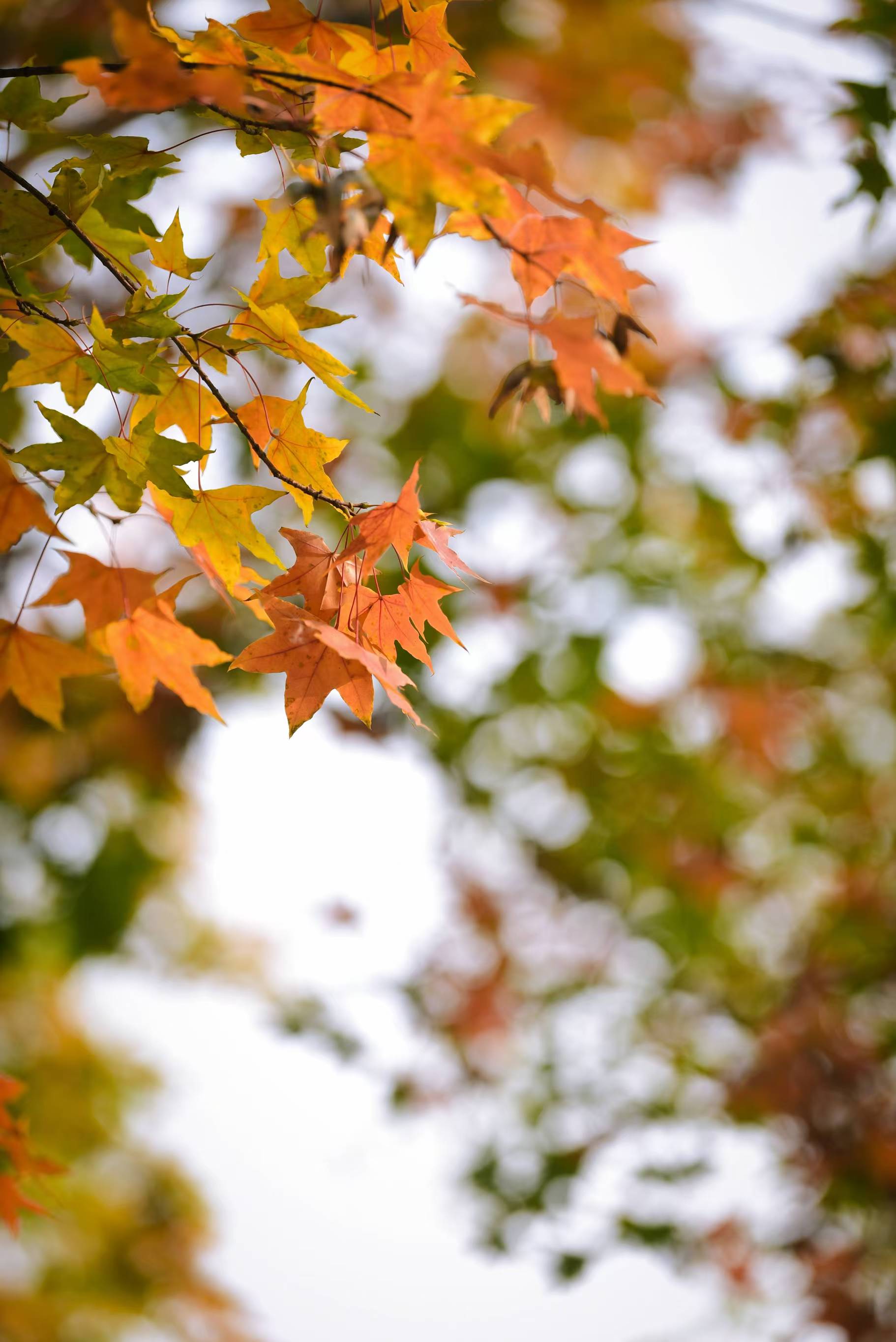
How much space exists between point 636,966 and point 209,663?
3702 millimetres

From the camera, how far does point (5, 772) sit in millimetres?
4551

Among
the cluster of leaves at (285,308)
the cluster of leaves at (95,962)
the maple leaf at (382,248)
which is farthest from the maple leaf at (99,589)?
the cluster of leaves at (95,962)

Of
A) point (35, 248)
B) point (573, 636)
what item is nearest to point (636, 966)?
point (573, 636)

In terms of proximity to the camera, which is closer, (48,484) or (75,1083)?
(48,484)

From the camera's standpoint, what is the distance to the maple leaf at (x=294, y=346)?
97cm

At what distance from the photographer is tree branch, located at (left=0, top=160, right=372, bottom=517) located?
3.05 feet

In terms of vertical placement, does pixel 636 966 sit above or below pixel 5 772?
below

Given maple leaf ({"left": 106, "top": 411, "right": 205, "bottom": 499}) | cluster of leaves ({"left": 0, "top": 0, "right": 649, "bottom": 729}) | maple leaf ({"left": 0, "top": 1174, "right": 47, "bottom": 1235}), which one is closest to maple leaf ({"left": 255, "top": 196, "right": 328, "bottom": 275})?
cluster of leaves ({"left": 0, "top": 0, "right": 649, "bottom": 729})

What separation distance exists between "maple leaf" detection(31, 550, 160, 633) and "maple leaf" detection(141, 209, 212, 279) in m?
0.37

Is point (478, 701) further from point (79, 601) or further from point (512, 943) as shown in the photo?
point (79, 601)

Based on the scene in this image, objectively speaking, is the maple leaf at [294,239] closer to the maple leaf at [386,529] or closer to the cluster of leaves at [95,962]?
the maple leaf at [386,529]

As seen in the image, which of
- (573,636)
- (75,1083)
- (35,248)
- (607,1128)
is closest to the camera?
(35,248)

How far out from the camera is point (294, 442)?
1.06 metres

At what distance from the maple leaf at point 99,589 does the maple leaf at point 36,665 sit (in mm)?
48
